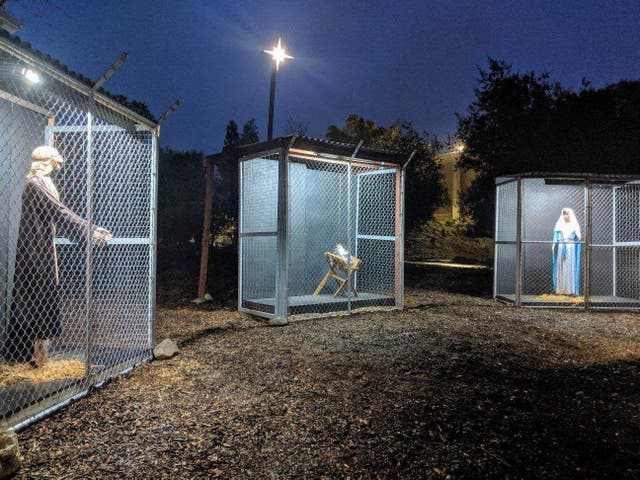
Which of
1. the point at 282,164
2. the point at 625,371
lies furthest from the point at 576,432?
the point at 282,164

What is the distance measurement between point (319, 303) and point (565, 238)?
6.10 metres

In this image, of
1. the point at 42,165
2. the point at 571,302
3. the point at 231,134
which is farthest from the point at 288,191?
the point at 231,134

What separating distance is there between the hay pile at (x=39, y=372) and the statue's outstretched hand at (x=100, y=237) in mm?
1210

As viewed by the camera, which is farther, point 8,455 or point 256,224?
point 256,224

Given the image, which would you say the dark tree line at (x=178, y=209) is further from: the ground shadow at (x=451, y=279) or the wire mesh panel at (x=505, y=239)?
the wire mesh panel at (x=505, y=239)

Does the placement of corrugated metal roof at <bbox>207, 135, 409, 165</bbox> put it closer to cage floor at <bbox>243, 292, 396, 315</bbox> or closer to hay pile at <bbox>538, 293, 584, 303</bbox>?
cage floor at <bbox>243, 292, 396, 315</bbox>

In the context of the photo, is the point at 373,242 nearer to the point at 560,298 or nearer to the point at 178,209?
the point at 560,298

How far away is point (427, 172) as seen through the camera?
73.3 feet

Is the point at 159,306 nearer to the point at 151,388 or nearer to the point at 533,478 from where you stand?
the point at 151,388

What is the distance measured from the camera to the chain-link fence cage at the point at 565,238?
32.3 ft

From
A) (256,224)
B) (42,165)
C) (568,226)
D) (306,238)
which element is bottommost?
(306,238)

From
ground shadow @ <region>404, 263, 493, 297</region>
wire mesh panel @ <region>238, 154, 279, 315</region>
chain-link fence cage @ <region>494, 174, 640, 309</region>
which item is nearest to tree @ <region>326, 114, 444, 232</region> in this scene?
ground shadow @ <region>404, 263, 493, 297</region>

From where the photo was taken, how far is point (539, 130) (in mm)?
18547

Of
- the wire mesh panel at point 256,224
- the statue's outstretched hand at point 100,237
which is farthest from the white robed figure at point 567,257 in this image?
the statue's outstretched hand at point 100,237
